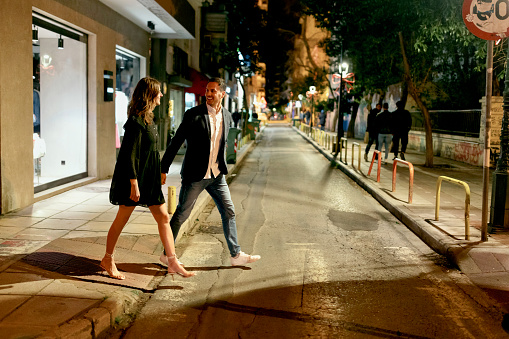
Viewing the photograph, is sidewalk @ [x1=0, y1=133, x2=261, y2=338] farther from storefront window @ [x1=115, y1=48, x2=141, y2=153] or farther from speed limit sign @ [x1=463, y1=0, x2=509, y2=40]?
storefront window @ [x1=115, y1=48, x2=141, y2=153]

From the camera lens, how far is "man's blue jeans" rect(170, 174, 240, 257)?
5346 millimetres

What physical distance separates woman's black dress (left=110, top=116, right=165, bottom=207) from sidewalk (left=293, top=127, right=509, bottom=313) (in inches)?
134

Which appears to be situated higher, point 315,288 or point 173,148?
point 173,148

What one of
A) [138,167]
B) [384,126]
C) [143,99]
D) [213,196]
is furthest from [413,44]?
[138,167]

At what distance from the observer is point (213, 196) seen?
18.1 ft

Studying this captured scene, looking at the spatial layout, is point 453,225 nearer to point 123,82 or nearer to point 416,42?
point 416,42

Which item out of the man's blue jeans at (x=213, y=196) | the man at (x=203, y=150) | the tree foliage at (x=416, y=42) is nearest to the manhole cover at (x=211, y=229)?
the man's blue jeans at (x=213, y=196)

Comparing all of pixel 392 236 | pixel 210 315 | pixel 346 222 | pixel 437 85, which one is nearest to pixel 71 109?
pixel 346 222

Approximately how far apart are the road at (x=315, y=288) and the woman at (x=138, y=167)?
748 millimetres

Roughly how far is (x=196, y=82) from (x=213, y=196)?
19.8m

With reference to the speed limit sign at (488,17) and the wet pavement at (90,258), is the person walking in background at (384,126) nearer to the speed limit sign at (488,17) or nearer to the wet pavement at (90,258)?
the wet pavement at (90,258)

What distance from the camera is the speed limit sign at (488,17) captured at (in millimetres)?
6223

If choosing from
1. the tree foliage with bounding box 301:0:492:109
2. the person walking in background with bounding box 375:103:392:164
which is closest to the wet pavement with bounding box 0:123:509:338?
the tree foliage with bounding box 301:0:492:109

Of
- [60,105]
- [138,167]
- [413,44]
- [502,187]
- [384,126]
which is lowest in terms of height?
[502,187]
